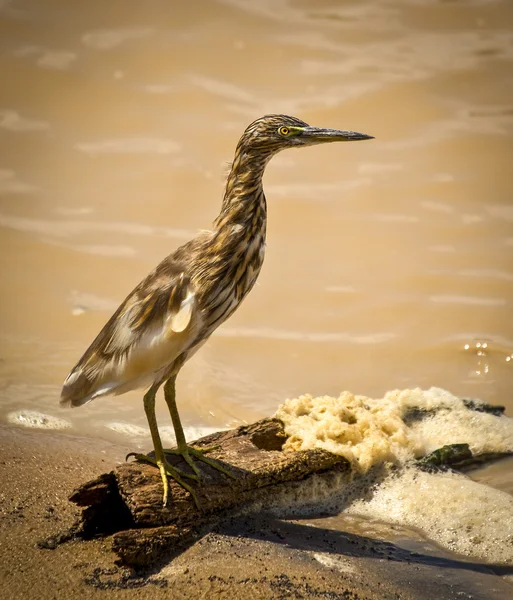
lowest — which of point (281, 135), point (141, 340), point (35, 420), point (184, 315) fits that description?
point (35, 420)

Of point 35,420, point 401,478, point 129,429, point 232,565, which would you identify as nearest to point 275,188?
point 129,429

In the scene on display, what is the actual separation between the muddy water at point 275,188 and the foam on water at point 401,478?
1.00 metres

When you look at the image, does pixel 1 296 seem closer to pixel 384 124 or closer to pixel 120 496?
pixel 120 496

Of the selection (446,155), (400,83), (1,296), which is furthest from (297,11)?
(1,296)

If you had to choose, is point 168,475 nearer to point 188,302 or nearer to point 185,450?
point 185,450

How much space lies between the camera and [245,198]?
136 inches

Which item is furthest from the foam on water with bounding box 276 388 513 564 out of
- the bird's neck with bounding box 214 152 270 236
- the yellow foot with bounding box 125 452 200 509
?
the bird's neck with bounding box 214 152 270 236

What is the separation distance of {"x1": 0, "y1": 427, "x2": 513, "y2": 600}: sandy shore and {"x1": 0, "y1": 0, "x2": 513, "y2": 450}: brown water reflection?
1228mm

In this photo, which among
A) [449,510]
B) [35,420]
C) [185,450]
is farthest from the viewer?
[35,420]

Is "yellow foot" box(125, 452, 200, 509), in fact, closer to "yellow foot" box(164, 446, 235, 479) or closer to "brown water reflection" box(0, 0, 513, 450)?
"yellow foot" box(164, 446, 235, 479)

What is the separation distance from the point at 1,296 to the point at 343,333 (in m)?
2.46

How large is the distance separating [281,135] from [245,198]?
0.30 meters

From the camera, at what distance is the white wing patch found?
3225 mm

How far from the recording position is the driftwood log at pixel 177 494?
9.78 ft
